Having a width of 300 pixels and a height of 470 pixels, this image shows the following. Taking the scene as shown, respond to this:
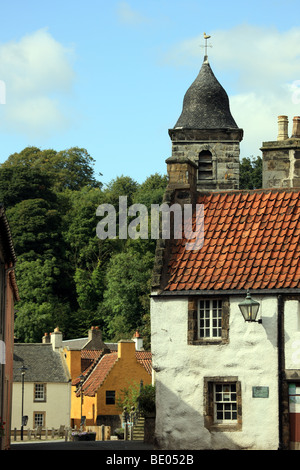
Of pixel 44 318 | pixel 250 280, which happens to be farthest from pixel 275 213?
pixel 44 318

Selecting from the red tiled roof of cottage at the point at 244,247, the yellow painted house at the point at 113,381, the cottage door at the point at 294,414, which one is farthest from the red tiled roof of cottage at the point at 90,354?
the cottage door at the point at 294,414

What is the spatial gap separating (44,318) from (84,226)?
45.9 feet

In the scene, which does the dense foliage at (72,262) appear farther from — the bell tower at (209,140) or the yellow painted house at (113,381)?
the bell tower at (209,140)

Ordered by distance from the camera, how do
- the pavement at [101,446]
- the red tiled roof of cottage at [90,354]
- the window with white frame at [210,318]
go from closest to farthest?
the window with white frame at [210,318] < the pavement at [101,446] < the red tiled roof of cottage at [90,354]

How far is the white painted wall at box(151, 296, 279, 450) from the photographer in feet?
92.6

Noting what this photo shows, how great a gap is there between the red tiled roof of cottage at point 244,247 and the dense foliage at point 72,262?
4824 centimetres

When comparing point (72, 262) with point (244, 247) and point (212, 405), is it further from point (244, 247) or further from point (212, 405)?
point (212, 405)

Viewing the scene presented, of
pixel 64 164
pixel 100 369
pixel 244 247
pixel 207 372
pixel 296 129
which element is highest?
pixel 64 164

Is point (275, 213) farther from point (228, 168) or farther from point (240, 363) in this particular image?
point (228, 168)

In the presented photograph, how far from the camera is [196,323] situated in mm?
29359

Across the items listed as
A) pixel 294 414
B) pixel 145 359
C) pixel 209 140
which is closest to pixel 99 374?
pixel 145 359

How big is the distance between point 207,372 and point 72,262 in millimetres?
67672

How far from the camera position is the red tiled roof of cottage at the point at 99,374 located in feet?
214

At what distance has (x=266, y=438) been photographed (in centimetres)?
2808
